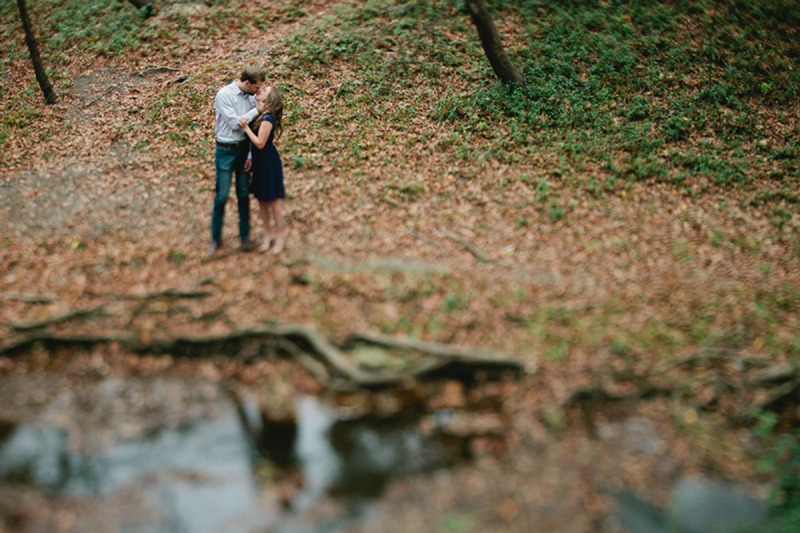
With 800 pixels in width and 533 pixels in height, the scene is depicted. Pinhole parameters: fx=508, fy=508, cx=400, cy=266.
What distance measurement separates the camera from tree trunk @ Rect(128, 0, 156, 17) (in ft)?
48.6

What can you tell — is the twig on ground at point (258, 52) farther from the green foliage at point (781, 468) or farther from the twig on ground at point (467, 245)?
the green foliage at point (781, 468)

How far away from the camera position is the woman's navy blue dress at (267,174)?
22.2ft

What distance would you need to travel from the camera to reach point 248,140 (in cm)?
684

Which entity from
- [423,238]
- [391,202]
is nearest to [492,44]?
[391,202]

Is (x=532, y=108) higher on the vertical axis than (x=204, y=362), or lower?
higher

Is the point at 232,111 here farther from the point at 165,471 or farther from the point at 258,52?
the point at 258,52

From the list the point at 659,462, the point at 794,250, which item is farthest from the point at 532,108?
the point at 659,462

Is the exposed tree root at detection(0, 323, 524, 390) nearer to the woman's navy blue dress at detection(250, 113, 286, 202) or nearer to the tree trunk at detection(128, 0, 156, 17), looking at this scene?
the woman's navy blue dress at detection(250, 113, 286, 202)

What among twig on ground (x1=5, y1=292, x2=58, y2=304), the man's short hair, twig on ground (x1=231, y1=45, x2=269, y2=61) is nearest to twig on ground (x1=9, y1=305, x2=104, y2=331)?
twig on ground (x1=5, y1=292, x2=58, y2=304)

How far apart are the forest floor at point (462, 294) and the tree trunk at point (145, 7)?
5.97m

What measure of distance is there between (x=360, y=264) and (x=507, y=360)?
2.75 m

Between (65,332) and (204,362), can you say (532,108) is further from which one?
(65,332)

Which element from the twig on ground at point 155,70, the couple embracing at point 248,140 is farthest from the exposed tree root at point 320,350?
the twig on ground at point 155,70

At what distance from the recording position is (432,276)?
6.94 m
